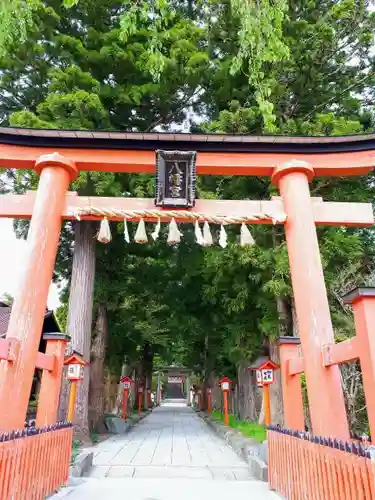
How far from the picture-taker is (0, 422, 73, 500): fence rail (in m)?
3.93

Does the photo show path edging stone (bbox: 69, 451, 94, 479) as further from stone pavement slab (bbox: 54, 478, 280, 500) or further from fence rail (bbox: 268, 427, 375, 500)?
fence rail (bbox: 268, 427, 375, 500)

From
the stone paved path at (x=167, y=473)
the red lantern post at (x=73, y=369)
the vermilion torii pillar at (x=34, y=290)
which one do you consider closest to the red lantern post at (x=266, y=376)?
the stone paved path at (x=167, y=473)

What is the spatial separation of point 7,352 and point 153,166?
3.34 meters

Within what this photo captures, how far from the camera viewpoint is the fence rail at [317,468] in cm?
314

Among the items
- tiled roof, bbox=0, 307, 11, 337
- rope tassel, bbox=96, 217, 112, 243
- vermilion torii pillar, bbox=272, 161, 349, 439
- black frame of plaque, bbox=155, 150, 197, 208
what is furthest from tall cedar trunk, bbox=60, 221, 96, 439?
vermilion torii pillar, bbox=272, 161, 349, 439

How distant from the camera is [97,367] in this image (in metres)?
13.3

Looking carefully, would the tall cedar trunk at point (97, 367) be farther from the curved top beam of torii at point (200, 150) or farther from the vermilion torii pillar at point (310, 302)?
the vermilion torii pillar at point (310, 302)

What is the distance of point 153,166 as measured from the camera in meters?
6.22

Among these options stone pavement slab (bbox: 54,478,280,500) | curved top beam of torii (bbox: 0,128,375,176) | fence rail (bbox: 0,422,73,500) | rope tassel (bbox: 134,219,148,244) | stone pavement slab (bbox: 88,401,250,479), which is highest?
curved top beam of torii (bbox: 0,128,375,176)

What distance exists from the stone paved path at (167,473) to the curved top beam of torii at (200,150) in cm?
479

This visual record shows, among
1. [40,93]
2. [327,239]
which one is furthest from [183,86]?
[327,239]

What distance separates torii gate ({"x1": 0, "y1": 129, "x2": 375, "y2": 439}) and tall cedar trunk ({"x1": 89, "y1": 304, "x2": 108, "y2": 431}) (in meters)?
7.27

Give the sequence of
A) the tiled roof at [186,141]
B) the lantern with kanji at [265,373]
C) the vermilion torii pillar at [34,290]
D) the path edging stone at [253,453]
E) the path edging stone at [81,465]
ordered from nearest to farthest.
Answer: the vermilion torii pillar at [34,290], the tiled roof at [186,141], the path edging stone at [81,465], the path edging stone at [253,453], the lantern with kanji at [265,373]

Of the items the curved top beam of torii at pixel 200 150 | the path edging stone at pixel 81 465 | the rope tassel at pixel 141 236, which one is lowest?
the path edging stone at pixel 81 465
